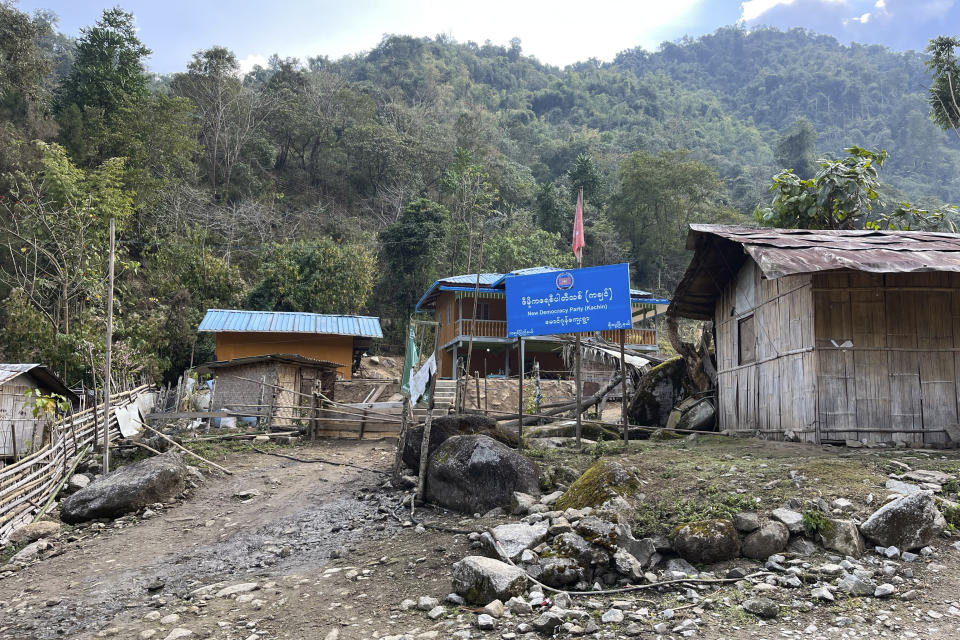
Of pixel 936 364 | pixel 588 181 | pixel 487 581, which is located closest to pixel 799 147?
pixel 588 181

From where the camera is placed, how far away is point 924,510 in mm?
5449

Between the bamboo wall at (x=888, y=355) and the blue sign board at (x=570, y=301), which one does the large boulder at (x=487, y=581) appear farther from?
the bamboo wall at (x=888, y=355)

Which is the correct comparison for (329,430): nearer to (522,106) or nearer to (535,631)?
(535,631)

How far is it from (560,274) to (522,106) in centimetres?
7143

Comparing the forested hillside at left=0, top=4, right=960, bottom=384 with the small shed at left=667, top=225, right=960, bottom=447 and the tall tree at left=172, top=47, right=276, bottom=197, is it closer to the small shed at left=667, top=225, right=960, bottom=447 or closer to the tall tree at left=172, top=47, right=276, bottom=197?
the tall tree at left=172, top=47, right=276, bottom=197

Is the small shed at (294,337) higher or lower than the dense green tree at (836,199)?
lower

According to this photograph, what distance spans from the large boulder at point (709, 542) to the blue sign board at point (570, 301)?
3597 mm

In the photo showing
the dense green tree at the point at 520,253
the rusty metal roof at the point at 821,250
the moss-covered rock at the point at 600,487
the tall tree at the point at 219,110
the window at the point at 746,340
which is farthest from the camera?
the tall tree at the point at 219,110

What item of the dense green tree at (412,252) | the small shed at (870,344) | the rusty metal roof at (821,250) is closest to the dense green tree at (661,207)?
the dense green tree at (412,252)

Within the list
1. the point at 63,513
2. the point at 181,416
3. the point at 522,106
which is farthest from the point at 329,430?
the point at 522,106

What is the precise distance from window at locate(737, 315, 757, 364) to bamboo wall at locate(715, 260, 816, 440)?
0.06 metres

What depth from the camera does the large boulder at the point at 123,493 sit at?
917 cm

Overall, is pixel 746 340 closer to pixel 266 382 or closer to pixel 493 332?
pixel 266 382

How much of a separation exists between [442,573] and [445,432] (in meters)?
3.51
